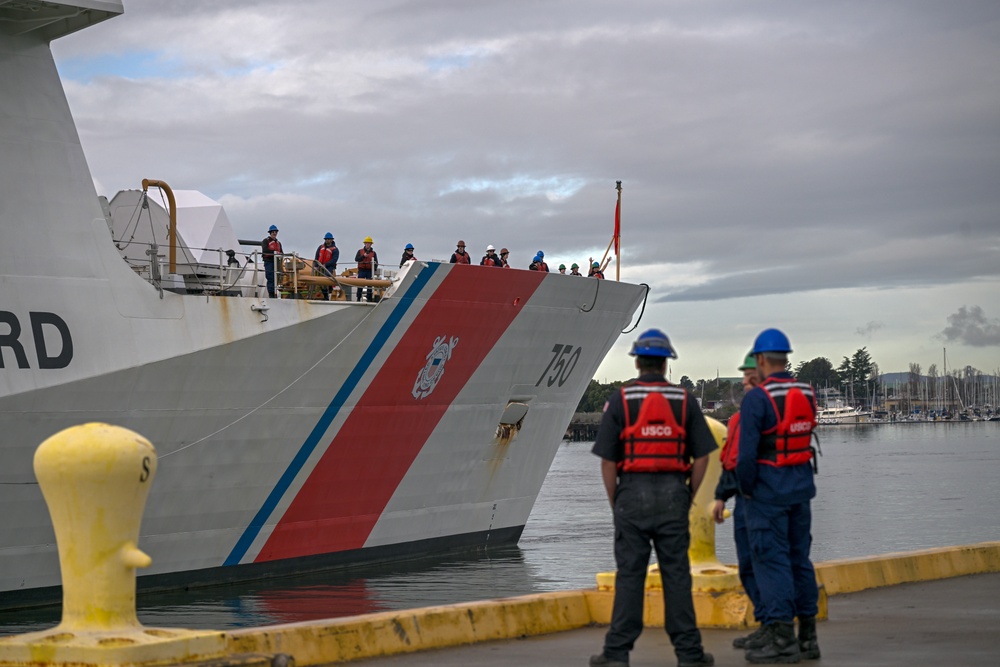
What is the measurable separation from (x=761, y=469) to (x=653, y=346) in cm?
87

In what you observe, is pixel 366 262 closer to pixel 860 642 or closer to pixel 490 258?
pixel 490 258

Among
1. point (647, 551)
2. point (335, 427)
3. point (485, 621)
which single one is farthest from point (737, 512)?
point (335, 427)

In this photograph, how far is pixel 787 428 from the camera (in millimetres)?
5766

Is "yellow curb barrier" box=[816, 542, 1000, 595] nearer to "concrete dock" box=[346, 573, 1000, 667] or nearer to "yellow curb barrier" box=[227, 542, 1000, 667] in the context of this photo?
"yellow curb barrier" box=[227, 542, 1000, 667]

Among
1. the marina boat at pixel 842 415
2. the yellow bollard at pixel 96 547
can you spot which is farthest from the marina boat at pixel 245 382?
the marina boat at pixel 842 415

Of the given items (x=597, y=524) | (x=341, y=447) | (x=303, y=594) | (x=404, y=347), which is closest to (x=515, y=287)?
(x=404, y=347)

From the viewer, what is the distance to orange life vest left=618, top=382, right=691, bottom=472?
211 inches

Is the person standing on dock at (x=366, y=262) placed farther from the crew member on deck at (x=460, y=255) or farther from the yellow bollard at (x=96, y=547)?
the yellow bollard at (x=96, y=547)

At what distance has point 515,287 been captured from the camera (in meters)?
17.0

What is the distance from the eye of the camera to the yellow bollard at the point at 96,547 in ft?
16.4

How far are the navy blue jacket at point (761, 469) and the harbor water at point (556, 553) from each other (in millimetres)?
8387

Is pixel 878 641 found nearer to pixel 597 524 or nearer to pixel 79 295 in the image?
pixel 79 295

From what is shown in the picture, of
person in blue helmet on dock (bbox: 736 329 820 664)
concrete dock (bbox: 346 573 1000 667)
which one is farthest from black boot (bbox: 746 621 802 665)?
concrete dock (bbox: 346 573 1000 667)

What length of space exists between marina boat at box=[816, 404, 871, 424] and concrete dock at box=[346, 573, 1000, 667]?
15823cm
